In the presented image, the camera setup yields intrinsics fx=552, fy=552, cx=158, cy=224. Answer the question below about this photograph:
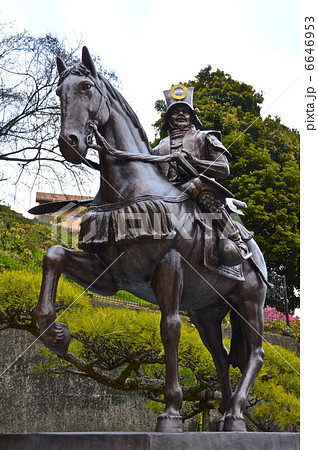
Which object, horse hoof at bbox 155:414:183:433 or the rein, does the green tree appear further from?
horse hoof at bbox 155:414:183:433

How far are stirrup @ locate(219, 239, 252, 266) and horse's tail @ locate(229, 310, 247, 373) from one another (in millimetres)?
688

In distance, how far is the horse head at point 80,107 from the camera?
3904 millimetres

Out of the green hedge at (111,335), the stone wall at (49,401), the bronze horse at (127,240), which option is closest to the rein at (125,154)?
the bronze horse at (127,240)

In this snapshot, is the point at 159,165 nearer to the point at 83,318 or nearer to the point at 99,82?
the point at 99,82

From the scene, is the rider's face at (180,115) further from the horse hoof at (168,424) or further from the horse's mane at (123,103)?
the horse hoof at (168,424)

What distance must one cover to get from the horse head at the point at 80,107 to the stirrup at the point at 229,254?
1.27 metres

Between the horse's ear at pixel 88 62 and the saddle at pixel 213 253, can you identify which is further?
the saddle at pixel 213 253

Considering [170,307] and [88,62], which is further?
[88,62]

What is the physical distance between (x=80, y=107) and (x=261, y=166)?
733 inches

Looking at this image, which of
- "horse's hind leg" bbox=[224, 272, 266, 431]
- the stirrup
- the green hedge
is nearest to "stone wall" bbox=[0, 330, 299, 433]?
the green hedge

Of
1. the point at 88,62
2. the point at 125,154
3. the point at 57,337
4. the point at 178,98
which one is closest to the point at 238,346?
the point at 57,337

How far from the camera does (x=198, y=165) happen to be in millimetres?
4430

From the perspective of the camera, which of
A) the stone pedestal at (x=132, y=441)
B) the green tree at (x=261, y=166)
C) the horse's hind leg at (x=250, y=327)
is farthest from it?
the green tree at (x=261, y=166)

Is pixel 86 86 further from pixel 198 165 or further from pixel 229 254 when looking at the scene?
pixel 229 254
